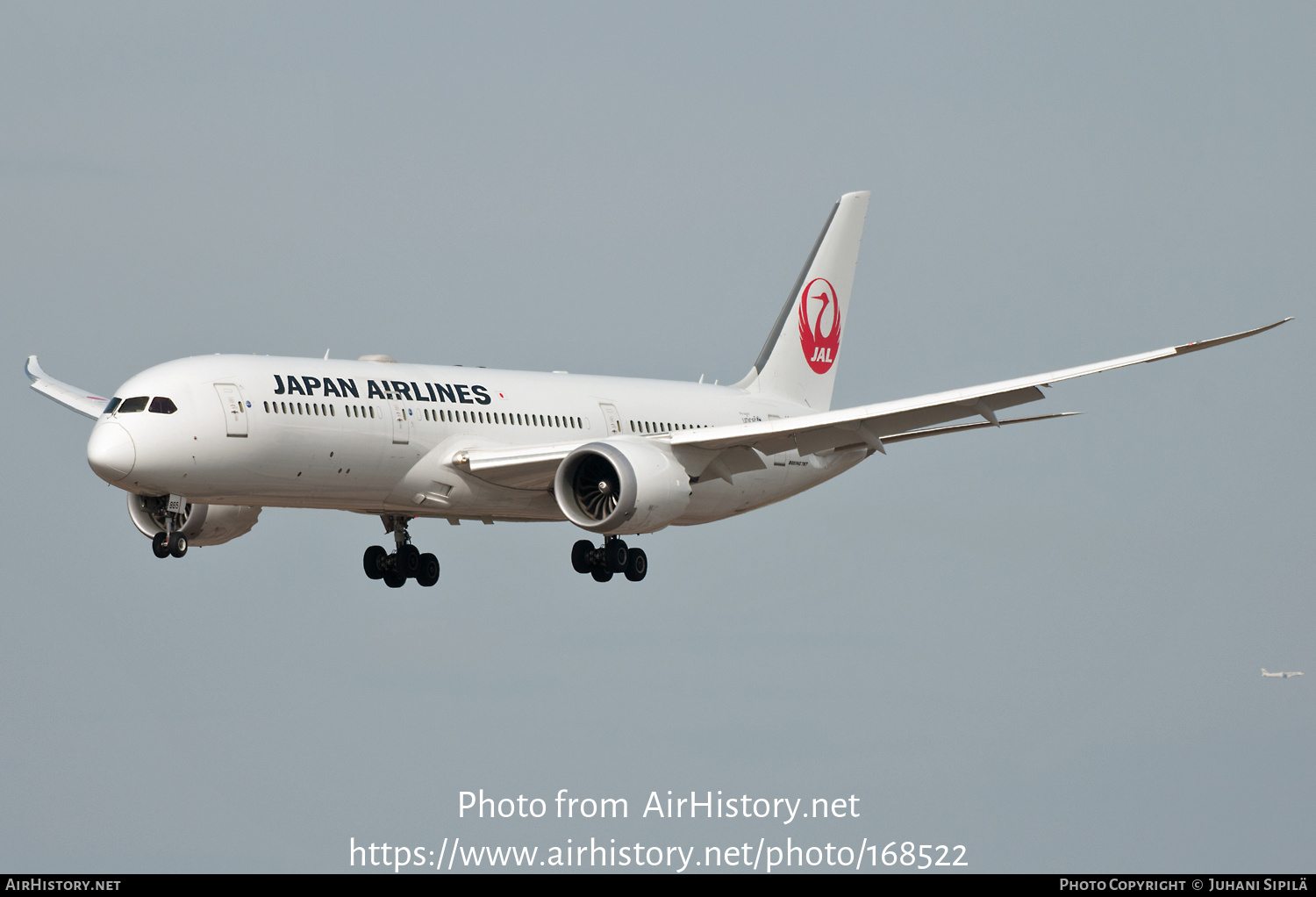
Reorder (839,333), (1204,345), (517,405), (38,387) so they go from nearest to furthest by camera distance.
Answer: (1204,345)
(517,405)
(38,387)
(839,333)

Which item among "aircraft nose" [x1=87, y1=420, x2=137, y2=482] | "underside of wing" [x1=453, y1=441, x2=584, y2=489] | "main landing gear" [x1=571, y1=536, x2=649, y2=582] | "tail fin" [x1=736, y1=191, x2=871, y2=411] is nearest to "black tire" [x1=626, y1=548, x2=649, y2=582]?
"main landing gear" [x1=571, y1=536, x2=649, y2=582]

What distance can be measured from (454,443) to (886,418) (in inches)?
382

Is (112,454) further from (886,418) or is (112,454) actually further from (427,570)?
(886,418)

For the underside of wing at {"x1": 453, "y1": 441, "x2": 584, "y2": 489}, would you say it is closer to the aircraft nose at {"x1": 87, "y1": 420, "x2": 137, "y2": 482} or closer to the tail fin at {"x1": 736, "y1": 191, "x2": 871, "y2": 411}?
the aircraft nose at {"x1": 87, "y1": 420, "x2": 137, "y2": 482}

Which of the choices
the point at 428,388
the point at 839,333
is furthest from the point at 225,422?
the point at 839,333

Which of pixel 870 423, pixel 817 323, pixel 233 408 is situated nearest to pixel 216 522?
pixel 233 408

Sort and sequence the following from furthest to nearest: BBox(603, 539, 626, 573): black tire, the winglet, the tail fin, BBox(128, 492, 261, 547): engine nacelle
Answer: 1. the tail fin
2. BBox(128, 492, 261, 547): engine nacelle
3. BBox(603, 539, 626, 573): black tire
4. the winglet

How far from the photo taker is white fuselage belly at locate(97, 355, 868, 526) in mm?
37438

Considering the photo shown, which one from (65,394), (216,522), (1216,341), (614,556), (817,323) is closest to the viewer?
(1216,341)

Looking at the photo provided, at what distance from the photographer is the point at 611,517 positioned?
4100cm

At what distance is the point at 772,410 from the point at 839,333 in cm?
451

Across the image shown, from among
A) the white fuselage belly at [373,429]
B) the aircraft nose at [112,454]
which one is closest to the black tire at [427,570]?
the white fuselage belly at [373,429]

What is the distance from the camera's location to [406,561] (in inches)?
1820

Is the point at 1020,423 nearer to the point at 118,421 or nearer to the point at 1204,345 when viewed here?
the point at 1204,345
